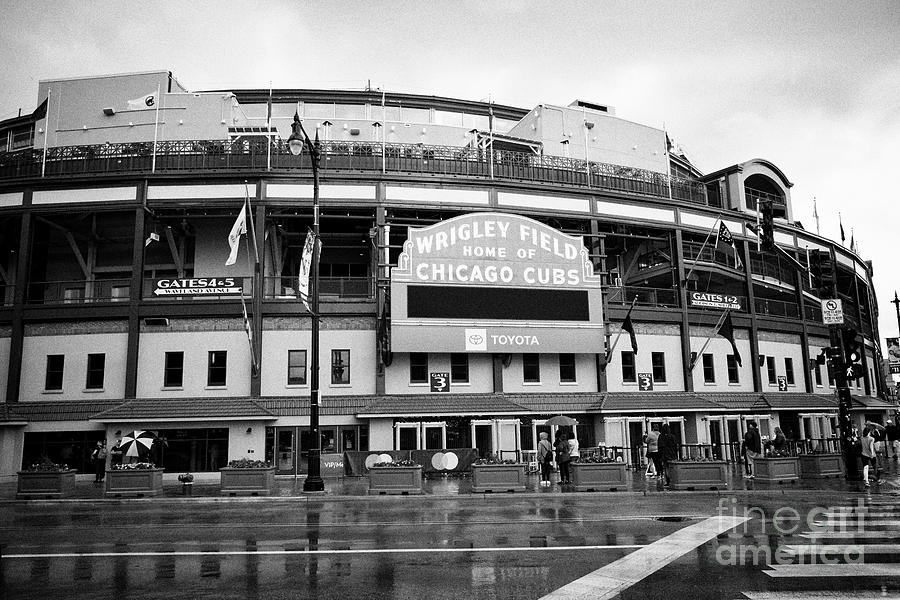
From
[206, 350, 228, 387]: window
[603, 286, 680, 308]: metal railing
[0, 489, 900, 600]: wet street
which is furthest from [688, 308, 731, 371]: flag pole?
[206, 350, 228, 387]: window

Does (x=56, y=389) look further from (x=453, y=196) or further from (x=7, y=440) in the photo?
(x=453, y=196)

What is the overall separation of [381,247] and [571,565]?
2182 cm

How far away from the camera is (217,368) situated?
30328 millimetres

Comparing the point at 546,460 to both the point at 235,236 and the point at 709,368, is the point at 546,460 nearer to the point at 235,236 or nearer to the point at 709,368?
the point at 235,236

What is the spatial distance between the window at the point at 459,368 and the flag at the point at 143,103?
2278 cm

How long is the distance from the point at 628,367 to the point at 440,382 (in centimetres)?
1039

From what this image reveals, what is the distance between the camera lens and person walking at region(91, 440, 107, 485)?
27.5 metres

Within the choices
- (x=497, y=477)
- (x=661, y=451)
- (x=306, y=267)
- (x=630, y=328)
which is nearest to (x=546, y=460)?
(x=497, y=477)

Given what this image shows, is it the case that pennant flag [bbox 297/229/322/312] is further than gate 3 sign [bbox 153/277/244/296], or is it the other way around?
gate 3 sign [bbox 153/277/244/296]

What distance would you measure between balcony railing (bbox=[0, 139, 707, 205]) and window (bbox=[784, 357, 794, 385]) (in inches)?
561

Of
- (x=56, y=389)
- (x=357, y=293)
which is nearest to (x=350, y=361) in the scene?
(x=357, y=293)

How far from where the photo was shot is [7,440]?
29.1m

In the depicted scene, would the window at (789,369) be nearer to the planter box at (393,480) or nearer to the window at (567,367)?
the window at (567,367)

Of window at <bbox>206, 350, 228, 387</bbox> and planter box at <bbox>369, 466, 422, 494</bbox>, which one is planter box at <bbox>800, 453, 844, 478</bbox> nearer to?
planter box at <bbox>369, 466, 422, 494</bbox>
